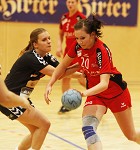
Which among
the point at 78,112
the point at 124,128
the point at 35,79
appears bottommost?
the point at 78,112

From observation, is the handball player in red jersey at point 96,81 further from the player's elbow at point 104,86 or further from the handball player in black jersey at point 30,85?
the handball player in black jersey at point 30,85

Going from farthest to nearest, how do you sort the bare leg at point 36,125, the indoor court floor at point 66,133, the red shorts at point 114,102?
the indoor court floor at point 66,133
the bare leg at point 36,125
the red shorts at point 114,102

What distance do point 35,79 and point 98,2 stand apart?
6774 millimetres

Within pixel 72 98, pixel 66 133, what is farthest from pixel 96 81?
pixel 66 133

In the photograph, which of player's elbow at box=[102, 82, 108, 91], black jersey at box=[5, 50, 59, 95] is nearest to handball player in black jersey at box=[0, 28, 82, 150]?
black jersey at box=[5, 50, 59, 95]

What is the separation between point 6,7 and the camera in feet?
34.7

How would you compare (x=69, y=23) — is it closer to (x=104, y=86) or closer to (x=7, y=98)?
(x=104, y=86)

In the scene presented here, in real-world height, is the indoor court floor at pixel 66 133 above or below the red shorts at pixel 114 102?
below

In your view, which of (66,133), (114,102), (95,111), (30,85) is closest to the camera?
(95,111)

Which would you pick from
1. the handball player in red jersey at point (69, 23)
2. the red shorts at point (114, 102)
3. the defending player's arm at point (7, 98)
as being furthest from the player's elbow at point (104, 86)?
the handball player in red jersey at point (69, 23)

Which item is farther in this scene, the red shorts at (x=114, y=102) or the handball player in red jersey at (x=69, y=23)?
the handball player in red jersey at (x=69, y=23)

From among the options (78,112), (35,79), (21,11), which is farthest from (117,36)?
(35,79)

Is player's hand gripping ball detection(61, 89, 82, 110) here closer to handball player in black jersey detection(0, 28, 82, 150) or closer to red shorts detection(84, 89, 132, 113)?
red shorts detection(84, 89, 132, 113)

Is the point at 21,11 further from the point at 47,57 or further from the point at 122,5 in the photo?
the point at 47,57
